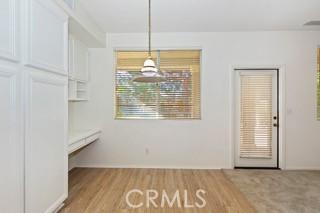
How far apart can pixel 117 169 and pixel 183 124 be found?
64.8 inches

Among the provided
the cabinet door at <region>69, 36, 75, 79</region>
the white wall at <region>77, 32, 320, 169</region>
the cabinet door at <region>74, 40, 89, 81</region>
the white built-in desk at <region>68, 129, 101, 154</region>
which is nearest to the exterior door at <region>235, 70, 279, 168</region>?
the white wall at <region>77, 32, 320, 169</region>

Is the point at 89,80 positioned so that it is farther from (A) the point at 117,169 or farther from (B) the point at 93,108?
(A) the point at 117,169

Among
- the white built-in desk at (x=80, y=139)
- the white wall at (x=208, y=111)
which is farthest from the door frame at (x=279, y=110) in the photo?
the white built-in desk at (x=80, y=139)

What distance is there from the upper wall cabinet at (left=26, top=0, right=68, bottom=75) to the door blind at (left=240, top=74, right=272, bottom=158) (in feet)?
11.4

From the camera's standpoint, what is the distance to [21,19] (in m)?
1.98

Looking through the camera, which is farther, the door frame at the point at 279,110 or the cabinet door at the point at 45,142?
the door frame at the point at 279,110

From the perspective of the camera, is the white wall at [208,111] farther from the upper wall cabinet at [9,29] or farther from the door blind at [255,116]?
the upper wall cabinet at [9,29]

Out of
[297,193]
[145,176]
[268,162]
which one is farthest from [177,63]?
[297,193]

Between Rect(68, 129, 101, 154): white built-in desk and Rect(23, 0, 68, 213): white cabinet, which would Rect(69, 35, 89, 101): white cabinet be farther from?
Rect(23, 0, 68, 213): white cabinet

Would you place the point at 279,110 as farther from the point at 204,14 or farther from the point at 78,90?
the point at 78,90

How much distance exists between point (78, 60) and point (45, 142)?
7.07 ft

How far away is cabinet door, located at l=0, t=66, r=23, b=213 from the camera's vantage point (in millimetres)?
1758

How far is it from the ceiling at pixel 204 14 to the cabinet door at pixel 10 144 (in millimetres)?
1989

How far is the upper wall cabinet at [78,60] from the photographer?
12.5ft
